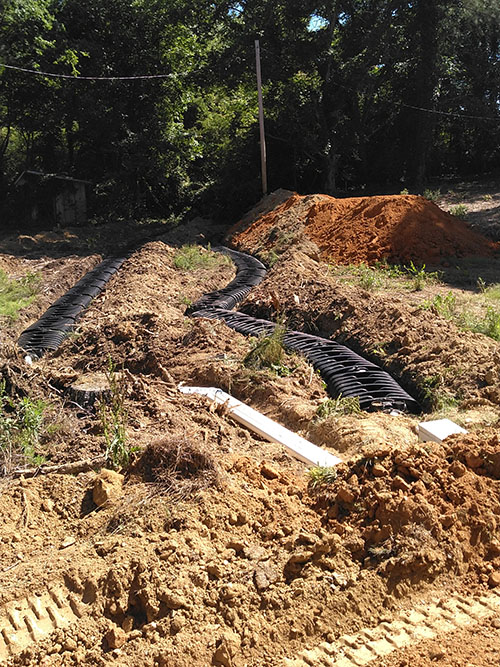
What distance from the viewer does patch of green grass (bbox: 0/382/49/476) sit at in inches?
162

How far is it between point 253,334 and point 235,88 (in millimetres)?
13586

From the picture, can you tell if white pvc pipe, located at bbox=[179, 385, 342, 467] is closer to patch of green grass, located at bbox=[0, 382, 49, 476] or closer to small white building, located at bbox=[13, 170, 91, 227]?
patch of green grass, located at bbox=[0, 382, 49, 476]

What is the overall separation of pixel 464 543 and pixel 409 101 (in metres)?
18.4

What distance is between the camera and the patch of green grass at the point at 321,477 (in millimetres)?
3682

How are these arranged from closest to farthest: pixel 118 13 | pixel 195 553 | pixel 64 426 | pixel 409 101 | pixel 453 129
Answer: pixel 195 553, pixel 64 426, pixel 118 13, pixel 409 101, pixel 453 129

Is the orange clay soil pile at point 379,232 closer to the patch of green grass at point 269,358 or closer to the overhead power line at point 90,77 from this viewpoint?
the patch of green grass at point 269,358

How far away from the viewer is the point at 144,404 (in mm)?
5090

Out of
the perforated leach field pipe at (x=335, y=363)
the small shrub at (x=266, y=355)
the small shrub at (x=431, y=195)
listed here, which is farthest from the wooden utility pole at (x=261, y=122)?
the small shrub at (x=266, y=355)

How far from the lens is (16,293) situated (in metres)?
9.58

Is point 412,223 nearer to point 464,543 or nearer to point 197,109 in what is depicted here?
point 464,543

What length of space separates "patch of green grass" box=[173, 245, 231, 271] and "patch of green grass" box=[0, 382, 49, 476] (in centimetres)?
707

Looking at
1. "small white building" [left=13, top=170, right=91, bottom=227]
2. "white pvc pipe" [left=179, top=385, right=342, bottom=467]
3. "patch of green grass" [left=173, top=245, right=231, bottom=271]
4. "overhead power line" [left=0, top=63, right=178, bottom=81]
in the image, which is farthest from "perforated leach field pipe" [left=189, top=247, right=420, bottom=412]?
"small white building" [left=13, top=170, right=91, bottom=227]

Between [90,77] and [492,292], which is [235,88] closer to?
[90,77]

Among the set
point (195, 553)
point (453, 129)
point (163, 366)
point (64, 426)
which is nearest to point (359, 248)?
point (163, 366)
